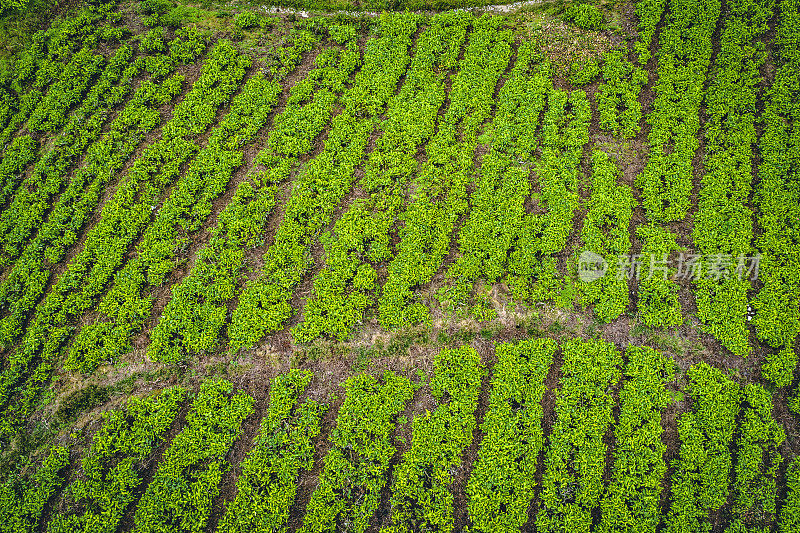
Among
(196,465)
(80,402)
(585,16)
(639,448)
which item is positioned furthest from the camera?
(585,16)

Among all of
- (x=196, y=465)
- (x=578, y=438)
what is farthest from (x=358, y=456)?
(x=578, y=438)

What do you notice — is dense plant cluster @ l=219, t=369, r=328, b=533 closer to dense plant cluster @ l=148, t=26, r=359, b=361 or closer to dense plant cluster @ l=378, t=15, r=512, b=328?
dense plant cluster @ l=148, t=26, r=359, b=361

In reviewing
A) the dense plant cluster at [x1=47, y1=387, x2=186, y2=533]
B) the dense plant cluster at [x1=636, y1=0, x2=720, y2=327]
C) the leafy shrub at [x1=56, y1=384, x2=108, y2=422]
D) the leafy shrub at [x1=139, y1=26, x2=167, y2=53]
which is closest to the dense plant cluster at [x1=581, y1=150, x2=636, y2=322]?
the dense plant cluster at [x1=636, y1=0, x2=720, y2=327]

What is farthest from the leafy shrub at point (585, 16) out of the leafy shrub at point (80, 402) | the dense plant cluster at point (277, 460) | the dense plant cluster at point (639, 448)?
the leafy shrub at point (80, 402)

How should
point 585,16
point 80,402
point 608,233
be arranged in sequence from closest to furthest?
point 80,402
point 608,233
point 585,16

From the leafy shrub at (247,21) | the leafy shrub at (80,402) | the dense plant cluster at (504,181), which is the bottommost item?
the leafy shrub at (80,402)

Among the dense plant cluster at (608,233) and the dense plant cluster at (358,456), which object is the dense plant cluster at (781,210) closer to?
the dense plant cluster at (608,233)

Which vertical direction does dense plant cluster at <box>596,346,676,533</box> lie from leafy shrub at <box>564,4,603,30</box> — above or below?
below

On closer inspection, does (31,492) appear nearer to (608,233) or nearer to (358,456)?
(358,456)

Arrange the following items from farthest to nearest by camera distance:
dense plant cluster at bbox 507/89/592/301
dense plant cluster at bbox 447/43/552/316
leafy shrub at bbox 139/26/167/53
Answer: leafy shrub at bbox 139/26/167/53
dense plant cluster at bbox 447/43/552/316
dense plant cluster at bbox 507/89/592/301

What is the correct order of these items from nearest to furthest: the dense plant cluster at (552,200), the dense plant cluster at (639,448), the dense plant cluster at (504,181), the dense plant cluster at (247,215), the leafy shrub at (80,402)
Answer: the dense plant cluster at (639,448) < the leafy shrub at (80,402) < the dense plant cluster at (247,215) < the dense plant cluster at (552,200) < the dense plant cluster at (504,181)

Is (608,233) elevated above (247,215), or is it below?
below

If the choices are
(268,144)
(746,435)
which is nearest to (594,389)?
(746,435)
